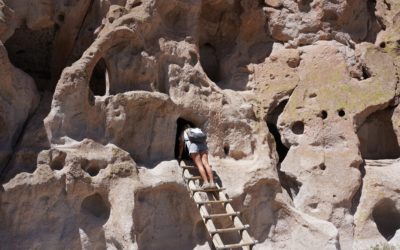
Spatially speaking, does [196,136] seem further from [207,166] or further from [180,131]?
[180,131]

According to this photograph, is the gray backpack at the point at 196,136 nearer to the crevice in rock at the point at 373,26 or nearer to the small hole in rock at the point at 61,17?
the small hole in rock at the point at 61,17

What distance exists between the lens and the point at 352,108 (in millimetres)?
7039

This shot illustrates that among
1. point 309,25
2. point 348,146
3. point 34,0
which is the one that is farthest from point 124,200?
point 309,25

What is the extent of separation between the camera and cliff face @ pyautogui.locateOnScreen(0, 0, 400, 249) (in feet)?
16.4

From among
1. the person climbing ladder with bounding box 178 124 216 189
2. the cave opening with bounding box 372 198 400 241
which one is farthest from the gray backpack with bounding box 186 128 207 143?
the cave opening with bounding box 372 198 400 241

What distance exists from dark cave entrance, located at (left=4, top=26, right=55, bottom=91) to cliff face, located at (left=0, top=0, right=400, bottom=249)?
0.06 ft

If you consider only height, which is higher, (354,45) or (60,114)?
(354,45)

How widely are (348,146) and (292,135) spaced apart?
0.74 meters

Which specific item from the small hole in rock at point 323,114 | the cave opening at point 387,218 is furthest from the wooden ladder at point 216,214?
the cave opening at point 387,218

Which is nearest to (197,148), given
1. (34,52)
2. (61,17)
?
(61,17)

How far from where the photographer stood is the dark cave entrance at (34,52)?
22.0 ft

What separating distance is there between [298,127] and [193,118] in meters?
1.68

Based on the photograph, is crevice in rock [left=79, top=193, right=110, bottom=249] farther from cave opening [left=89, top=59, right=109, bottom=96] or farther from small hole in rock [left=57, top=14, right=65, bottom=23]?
small hole in rock [left=57, top=14, right=65, bottom=23]

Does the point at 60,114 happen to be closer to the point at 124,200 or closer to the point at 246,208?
the point at 124,200
